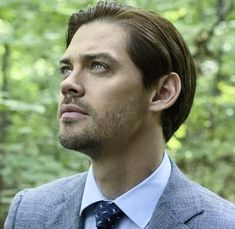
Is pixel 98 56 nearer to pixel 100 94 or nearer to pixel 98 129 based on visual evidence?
pixel 100 94

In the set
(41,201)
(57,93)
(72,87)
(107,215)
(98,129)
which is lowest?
(57,93)

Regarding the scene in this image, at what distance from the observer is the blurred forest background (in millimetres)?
3879

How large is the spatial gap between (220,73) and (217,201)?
2864 millimetres

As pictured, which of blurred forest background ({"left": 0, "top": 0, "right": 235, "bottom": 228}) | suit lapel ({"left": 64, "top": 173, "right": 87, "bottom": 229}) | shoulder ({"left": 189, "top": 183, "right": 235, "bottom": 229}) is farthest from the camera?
blurred forest background ({"left": 0, "top": 0, "right": 235, "bottom": 228})

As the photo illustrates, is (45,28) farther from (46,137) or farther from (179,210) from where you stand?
(179,210)

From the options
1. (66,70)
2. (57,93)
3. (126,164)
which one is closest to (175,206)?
(126,164)

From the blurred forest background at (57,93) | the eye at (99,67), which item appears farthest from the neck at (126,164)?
the blurred forest background at (57,93)

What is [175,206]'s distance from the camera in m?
1.88

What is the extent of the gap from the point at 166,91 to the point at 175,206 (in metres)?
0.41

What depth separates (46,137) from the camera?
4191 millimetres

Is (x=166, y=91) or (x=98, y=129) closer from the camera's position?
(x=98, y=129)

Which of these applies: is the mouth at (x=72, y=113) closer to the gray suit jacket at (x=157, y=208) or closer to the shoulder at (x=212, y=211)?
the gray suit jacket at (x=157, y=208)

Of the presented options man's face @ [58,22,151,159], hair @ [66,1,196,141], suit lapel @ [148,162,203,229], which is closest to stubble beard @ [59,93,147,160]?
man's face @ [58,22,151,159]

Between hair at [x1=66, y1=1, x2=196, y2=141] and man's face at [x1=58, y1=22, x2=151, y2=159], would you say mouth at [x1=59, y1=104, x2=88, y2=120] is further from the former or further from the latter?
hair at [x1=66, y1=1, x2=196, y2=141]
